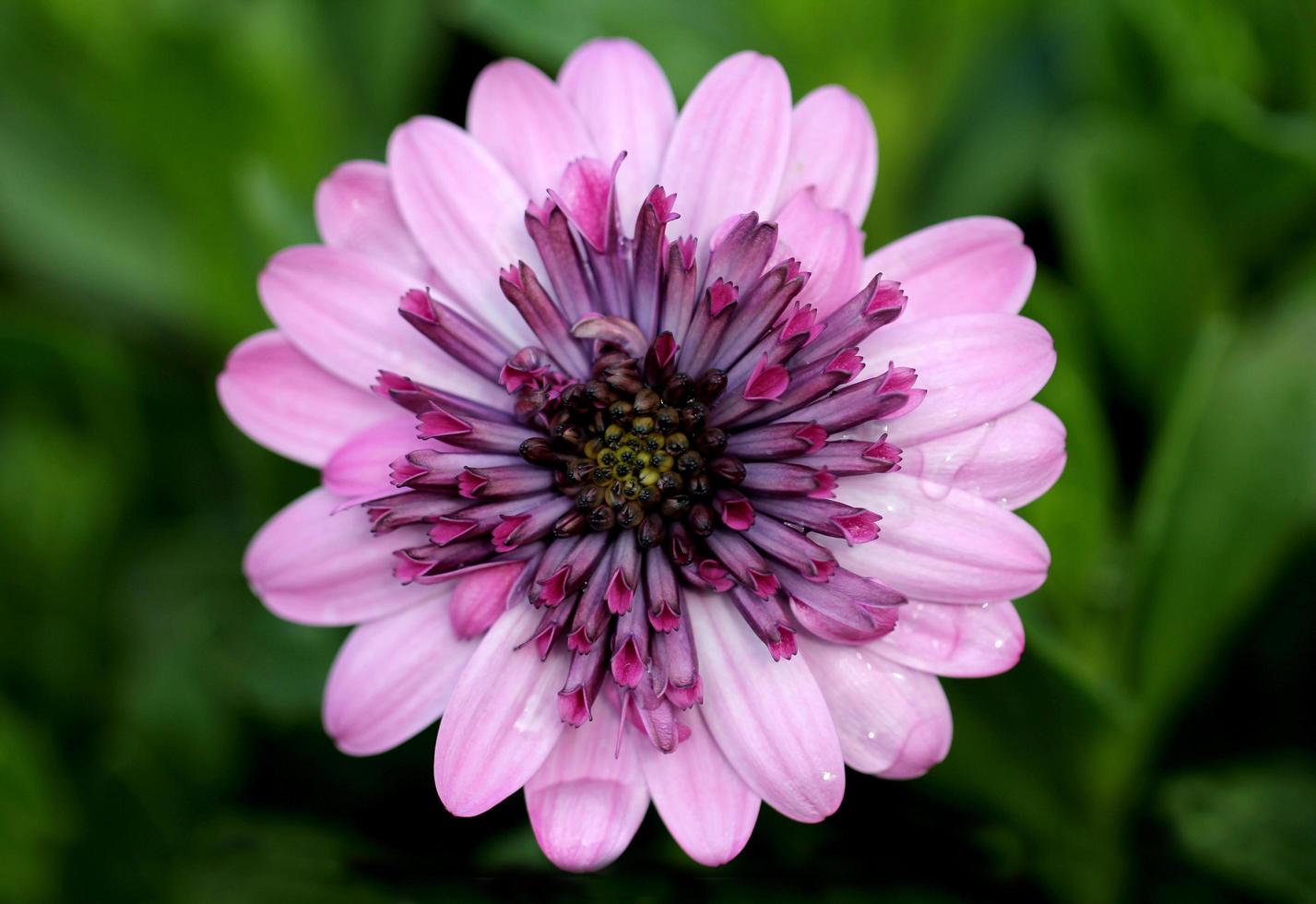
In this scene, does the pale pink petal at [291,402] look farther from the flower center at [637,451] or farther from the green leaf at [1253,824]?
the green leaf at [1253,824]

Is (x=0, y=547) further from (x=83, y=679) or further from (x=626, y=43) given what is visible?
(x=626, y=43)

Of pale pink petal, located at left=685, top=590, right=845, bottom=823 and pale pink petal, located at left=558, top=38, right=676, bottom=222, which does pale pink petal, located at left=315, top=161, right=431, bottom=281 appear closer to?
pale pink petal, located at left=558, top=38, right=676, bottom=222

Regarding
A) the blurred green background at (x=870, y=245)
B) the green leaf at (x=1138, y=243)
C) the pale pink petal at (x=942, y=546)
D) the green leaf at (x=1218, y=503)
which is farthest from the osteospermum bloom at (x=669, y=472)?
the green leaf at (x=1138, y=243)

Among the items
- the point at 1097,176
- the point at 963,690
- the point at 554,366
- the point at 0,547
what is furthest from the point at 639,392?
the point at 0,547

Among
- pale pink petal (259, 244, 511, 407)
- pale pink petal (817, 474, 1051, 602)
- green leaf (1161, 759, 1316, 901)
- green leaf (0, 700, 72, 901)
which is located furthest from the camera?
green leaf (0, 700, 72, 901)

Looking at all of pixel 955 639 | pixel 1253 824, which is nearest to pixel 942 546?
pixel 955 639

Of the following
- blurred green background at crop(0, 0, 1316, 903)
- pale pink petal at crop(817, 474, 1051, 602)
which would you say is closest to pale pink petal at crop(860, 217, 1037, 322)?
pale pink petal at crop(817, 474, 1051, 602)

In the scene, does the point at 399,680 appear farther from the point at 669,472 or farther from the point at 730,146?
the point at 730,146
